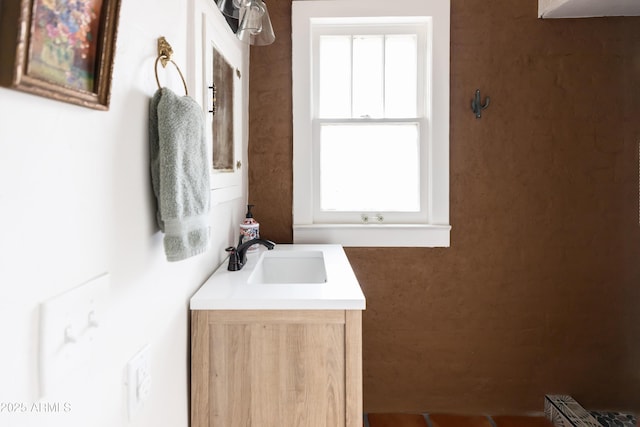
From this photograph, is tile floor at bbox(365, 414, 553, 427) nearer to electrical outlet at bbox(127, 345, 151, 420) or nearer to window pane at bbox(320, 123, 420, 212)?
window pane at bbox(320, 123, 420, 212)

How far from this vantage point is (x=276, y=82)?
210 centimetres

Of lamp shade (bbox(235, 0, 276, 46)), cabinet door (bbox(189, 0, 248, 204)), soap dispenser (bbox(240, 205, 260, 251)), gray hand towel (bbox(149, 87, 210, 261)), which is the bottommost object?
soap dispenser (bbox(240, 205, 260, 251))

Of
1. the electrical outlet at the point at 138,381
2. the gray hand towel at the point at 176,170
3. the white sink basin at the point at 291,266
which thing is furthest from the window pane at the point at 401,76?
the electrical outlet at the point at 138,381

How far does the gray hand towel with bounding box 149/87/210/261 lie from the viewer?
0.87 meters

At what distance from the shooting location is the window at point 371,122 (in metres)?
2.04

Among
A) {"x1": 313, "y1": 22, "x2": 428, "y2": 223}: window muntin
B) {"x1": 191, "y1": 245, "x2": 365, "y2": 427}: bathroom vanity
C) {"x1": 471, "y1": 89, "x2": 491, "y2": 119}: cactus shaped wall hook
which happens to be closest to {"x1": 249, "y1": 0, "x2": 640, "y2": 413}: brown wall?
{"x1": 471, "y1": 89, "x2": 491, "y2": 119}: cactus shaped wall hook

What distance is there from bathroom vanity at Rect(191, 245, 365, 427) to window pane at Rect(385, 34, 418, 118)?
4.31 ft

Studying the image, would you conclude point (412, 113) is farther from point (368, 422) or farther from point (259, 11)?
point (368, 422)

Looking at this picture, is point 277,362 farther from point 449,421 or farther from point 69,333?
point 449,421

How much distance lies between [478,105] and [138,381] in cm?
192

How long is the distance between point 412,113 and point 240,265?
4.12 ft

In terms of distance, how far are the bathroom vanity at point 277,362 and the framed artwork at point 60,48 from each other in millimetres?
711

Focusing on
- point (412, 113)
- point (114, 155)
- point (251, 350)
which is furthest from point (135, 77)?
point (412, 113)

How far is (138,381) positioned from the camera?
84 centimetres
